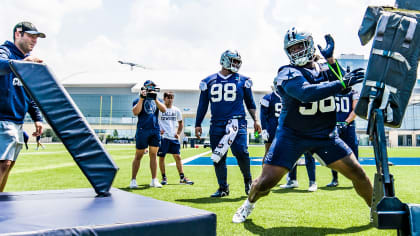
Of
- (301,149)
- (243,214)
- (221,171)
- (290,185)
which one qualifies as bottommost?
(290,185)

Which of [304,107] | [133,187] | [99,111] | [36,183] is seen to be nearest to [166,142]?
[133,187]

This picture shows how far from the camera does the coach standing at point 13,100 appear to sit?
367 cm

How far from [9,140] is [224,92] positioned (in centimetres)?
307

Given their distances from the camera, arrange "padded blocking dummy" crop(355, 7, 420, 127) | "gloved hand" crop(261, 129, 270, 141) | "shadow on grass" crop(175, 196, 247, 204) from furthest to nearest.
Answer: "gloved hand" crop(261, 129, 270, 141)
"shadow on grass" crop(175, 196, 247, 204)
"padded blocking dummy" crop(355, 7, 420, 127)

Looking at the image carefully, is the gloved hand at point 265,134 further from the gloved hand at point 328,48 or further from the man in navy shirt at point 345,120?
the gloved hand at point 328,48

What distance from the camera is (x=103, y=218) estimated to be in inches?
81.0

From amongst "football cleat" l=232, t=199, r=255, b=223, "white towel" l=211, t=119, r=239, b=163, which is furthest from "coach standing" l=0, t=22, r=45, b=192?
"white towel" l=211, t=119, r=239, b=163

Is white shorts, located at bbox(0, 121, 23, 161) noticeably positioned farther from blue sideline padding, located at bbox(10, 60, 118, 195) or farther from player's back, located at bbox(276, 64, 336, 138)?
player's back, located at bbox(276, 64, 336, 138)

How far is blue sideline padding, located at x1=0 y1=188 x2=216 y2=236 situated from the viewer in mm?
1875

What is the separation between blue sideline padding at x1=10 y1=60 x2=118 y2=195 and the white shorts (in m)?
0.97

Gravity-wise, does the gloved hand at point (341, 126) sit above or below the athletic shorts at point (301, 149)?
above

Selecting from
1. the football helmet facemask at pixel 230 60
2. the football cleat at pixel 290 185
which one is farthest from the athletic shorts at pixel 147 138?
the football cleat at pixel 290 185

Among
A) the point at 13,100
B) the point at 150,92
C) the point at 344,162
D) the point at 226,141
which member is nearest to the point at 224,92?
the point at 226,141

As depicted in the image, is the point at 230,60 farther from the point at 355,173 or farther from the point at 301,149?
the point at 355,173
